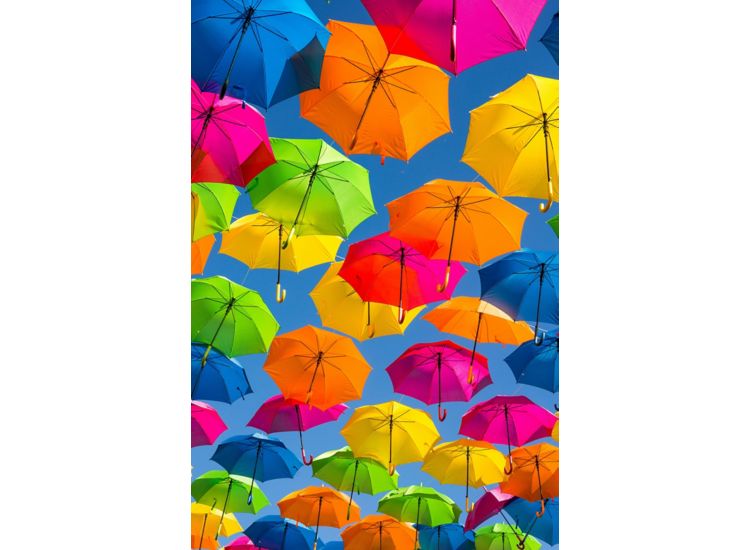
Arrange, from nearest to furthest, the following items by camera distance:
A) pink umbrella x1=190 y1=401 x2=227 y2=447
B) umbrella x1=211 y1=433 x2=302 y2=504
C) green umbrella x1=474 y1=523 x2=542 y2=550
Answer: pink umbrella x1=190 y1=401 x2=227 y2=447, umbrella x1=211 y1=433 x2=302 y2=504, green umbrella x1=474 y1=523 x2=542 y2=550

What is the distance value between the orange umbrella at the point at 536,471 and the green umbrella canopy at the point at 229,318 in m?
4.19

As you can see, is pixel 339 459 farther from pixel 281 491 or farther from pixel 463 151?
pixel 463 151

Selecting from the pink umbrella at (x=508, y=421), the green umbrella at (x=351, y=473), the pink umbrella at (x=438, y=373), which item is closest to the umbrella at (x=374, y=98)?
the pink umbrella at (x=438, y=373)

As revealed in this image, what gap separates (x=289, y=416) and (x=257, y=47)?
6.06 meters

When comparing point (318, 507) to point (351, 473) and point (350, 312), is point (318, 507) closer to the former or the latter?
point (351, 473)

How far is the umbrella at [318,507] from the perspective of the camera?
516 inches

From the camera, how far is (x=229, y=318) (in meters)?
8.81

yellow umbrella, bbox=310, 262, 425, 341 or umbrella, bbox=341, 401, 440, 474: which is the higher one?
yellow umbrella, bbox=310, 262, 425, 341

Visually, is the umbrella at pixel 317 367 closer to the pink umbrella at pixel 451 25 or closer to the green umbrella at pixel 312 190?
the green umbrella at pixel 312 190

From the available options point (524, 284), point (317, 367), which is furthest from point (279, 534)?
point (524, 284)

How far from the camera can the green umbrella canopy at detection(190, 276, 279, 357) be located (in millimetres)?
8586

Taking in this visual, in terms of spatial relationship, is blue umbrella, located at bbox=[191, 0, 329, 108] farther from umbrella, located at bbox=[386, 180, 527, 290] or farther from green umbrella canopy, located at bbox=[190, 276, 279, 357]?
green umbrella canopy, located at bbox=[190, 276, 279, 357]

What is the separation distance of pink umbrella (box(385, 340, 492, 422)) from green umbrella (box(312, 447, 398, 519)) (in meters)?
2.18

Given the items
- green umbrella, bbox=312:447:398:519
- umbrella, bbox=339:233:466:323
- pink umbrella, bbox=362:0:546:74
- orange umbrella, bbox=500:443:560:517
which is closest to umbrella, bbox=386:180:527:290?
umbrella, bbox=339:233:466:323
